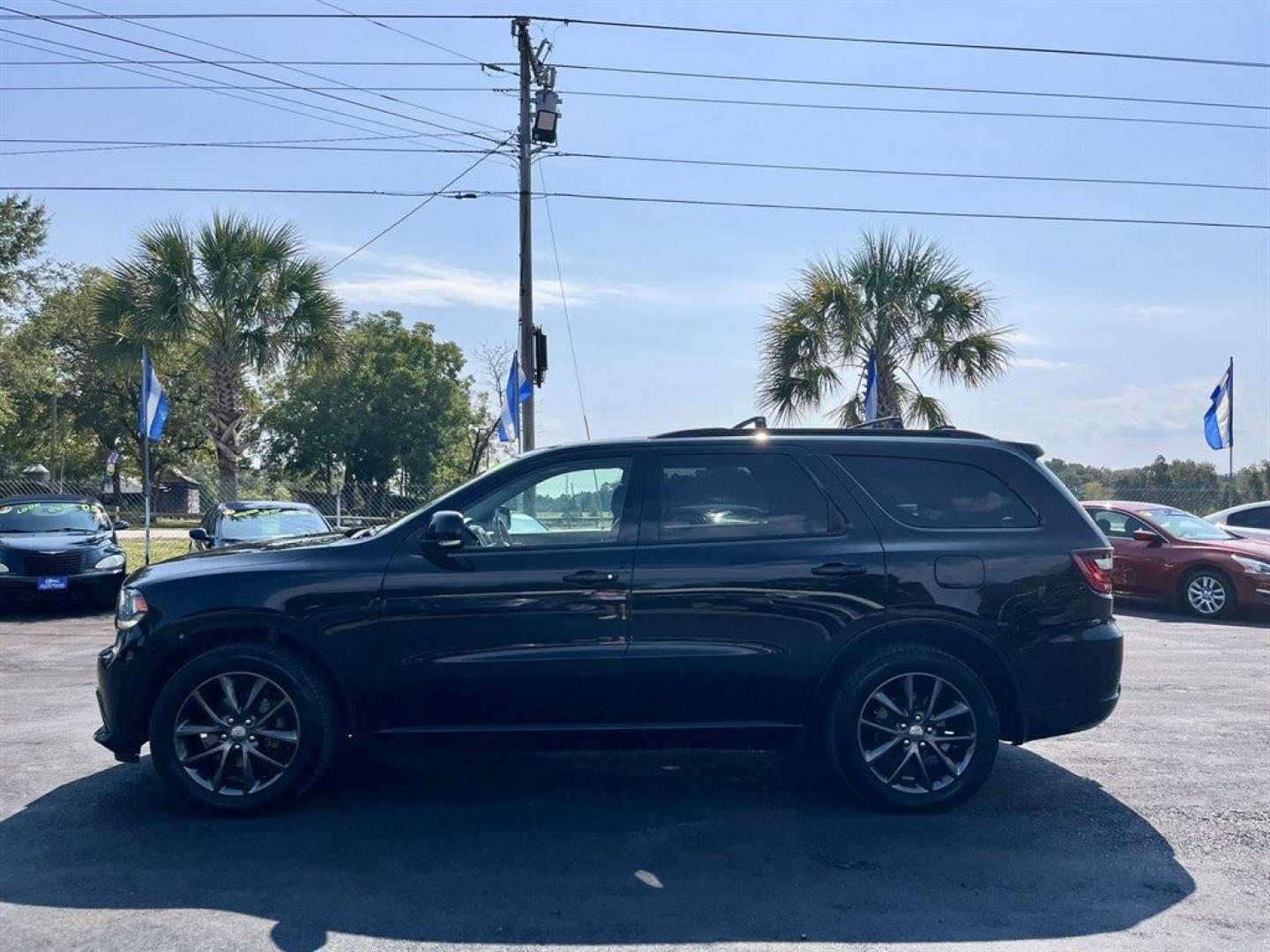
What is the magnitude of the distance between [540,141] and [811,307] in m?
6.03

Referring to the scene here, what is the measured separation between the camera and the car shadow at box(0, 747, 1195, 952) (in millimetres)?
4117

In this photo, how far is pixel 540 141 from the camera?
1869 centimetres

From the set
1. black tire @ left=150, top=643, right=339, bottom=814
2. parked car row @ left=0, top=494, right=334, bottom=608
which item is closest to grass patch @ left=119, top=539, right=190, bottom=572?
parked car row @ left=0, top=494, right=334, bottom=608

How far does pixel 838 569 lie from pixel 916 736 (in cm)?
92

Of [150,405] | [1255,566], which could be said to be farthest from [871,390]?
[150,405]

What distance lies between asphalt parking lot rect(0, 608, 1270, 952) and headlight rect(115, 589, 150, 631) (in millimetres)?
932

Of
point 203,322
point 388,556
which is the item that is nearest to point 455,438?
point 203,322

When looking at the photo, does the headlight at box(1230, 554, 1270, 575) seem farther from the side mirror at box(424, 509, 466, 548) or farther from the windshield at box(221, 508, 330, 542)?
the side mirror at box(424, 509, 466, 548)

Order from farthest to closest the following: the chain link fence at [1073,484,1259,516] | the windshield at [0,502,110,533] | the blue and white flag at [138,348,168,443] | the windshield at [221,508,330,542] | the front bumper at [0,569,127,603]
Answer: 1. the chain link fence at [1073,484,1259,516]
2. the blue and white flag at [138,348,168,443]
3. the windshield at [0,502,110,533]
4. the windshield at [221,508,330,542]
5. the front bumper at [0,569,127,603]

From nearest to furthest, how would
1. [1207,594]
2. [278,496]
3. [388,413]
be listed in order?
[1207,594]
[278,496]
[388,413]

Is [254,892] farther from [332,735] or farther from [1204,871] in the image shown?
[1204,871]

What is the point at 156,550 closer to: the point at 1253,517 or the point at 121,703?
the point at 121,703

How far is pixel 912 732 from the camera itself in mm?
5469

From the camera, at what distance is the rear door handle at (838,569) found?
5441 millimetres
